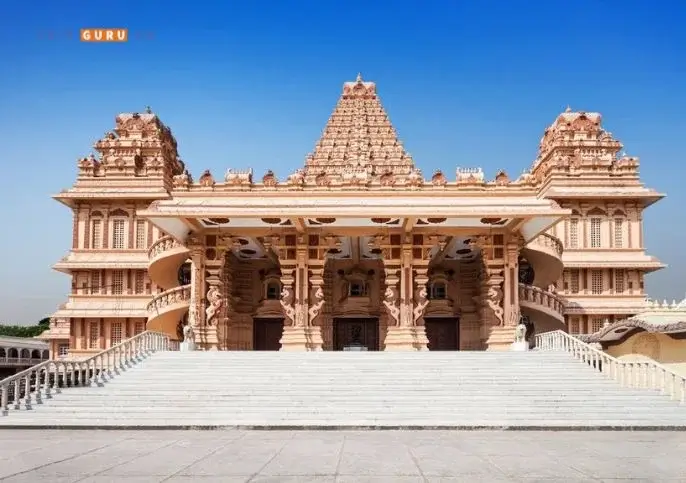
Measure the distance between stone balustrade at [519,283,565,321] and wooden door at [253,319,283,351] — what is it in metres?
10.1

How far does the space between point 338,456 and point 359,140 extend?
123ft

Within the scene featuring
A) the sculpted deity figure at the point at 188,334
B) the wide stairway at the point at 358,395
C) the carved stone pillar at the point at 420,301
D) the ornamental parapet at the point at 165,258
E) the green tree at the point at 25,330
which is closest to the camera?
the wide stairway at the point at 358,395

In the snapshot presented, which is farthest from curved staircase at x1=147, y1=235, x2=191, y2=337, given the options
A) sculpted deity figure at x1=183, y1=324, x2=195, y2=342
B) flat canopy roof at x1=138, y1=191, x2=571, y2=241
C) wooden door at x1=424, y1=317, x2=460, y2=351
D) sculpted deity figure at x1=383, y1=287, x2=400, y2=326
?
wooden door at x1=424, y1=317, x2=460, y2=351

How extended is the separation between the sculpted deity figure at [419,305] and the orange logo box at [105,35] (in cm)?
1226

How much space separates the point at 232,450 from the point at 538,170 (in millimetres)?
34636

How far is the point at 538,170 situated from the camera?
1700 inches

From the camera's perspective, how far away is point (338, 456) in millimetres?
11312

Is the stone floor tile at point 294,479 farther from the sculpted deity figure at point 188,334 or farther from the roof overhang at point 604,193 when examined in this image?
the roof overhang at point 604,193

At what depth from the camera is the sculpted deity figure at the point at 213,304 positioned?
2539 cm

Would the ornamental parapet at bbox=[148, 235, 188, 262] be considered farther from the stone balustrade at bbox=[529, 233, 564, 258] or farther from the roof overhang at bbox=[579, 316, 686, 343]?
the roof overhang at bbox=[579, 316, 686, 343]

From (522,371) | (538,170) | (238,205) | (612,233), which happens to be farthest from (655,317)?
(538,170)

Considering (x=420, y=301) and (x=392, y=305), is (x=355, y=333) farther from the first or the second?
(x=420, y=301)

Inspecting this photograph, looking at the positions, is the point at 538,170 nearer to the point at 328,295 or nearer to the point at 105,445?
the point at 328,295

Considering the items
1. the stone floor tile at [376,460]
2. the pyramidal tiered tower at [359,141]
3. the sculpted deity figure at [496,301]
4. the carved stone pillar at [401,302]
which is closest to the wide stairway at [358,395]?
the stone floor tile at [376,460]
